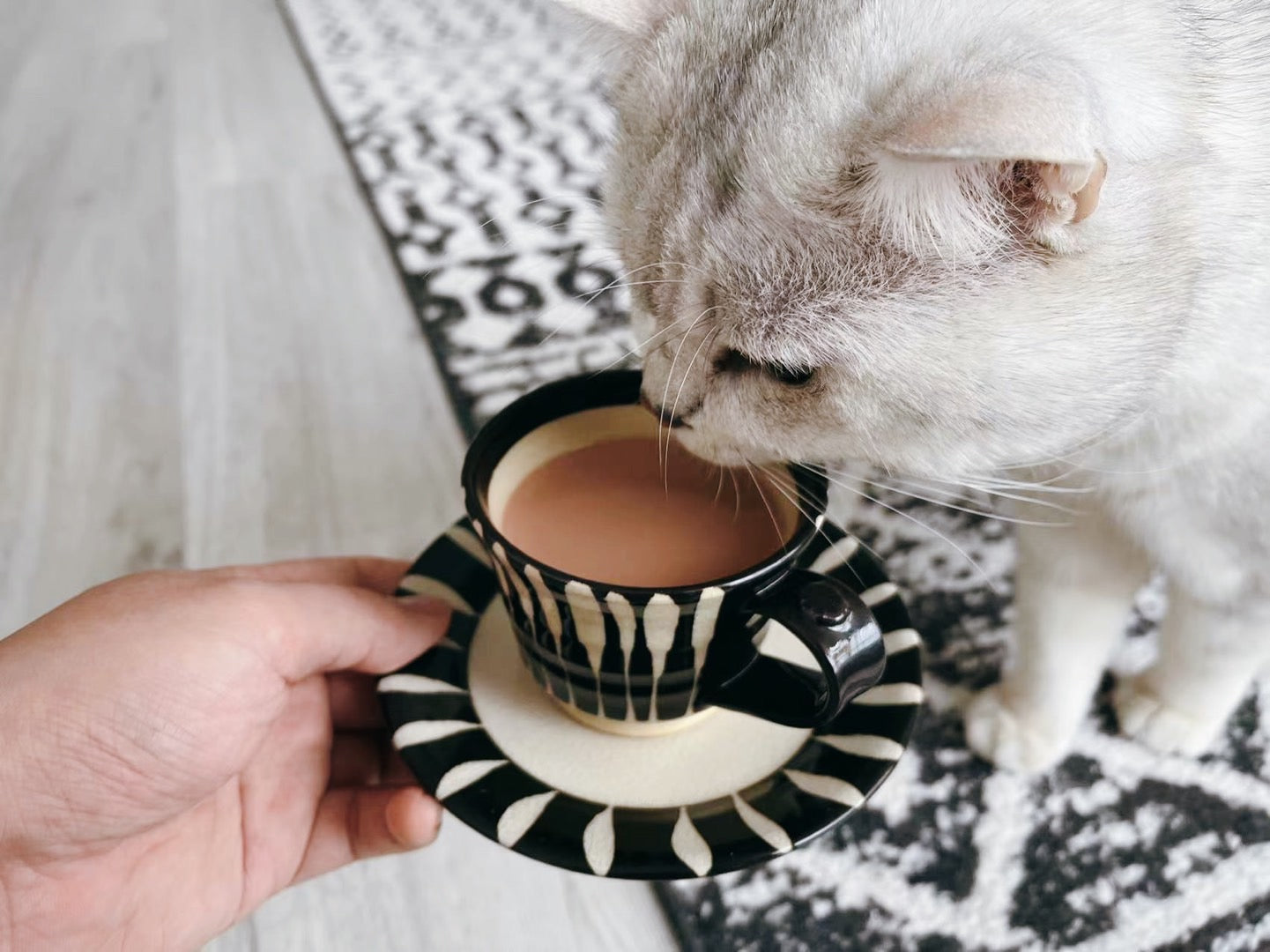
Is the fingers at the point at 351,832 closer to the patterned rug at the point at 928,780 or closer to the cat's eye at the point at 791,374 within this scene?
the patterned rug at the point at 928,780

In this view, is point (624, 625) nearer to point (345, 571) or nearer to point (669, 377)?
point (669, 377)

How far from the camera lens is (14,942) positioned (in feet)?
1.89

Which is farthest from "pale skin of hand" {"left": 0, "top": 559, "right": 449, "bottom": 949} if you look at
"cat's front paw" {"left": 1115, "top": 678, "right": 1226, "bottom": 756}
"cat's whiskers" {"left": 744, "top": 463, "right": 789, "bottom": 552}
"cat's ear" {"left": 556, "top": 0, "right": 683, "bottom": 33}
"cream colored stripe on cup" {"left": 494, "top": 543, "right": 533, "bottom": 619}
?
"cat's front paw" {"left": 1115, "top": 678, "right": 1226, "bottom": 756}

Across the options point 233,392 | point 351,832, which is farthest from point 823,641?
point 233,392

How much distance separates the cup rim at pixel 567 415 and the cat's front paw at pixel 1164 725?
0.41 metres

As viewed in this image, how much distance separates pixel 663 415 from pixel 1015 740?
41cm

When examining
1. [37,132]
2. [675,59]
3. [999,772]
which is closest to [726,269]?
[675,59]

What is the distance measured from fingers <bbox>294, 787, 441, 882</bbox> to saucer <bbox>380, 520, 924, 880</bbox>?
0.28 ft

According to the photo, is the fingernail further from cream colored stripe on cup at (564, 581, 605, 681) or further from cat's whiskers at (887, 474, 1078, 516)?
cat's whiskers at (887, 474, 1078, 516)

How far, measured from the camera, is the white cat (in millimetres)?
409

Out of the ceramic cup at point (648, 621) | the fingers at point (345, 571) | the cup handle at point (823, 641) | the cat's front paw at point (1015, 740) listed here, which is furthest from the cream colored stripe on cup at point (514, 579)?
the cat's front paw at point (1015, 740)

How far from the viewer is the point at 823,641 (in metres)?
0.50

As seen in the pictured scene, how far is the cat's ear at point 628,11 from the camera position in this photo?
1.79ft

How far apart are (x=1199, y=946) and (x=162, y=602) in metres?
0.70
